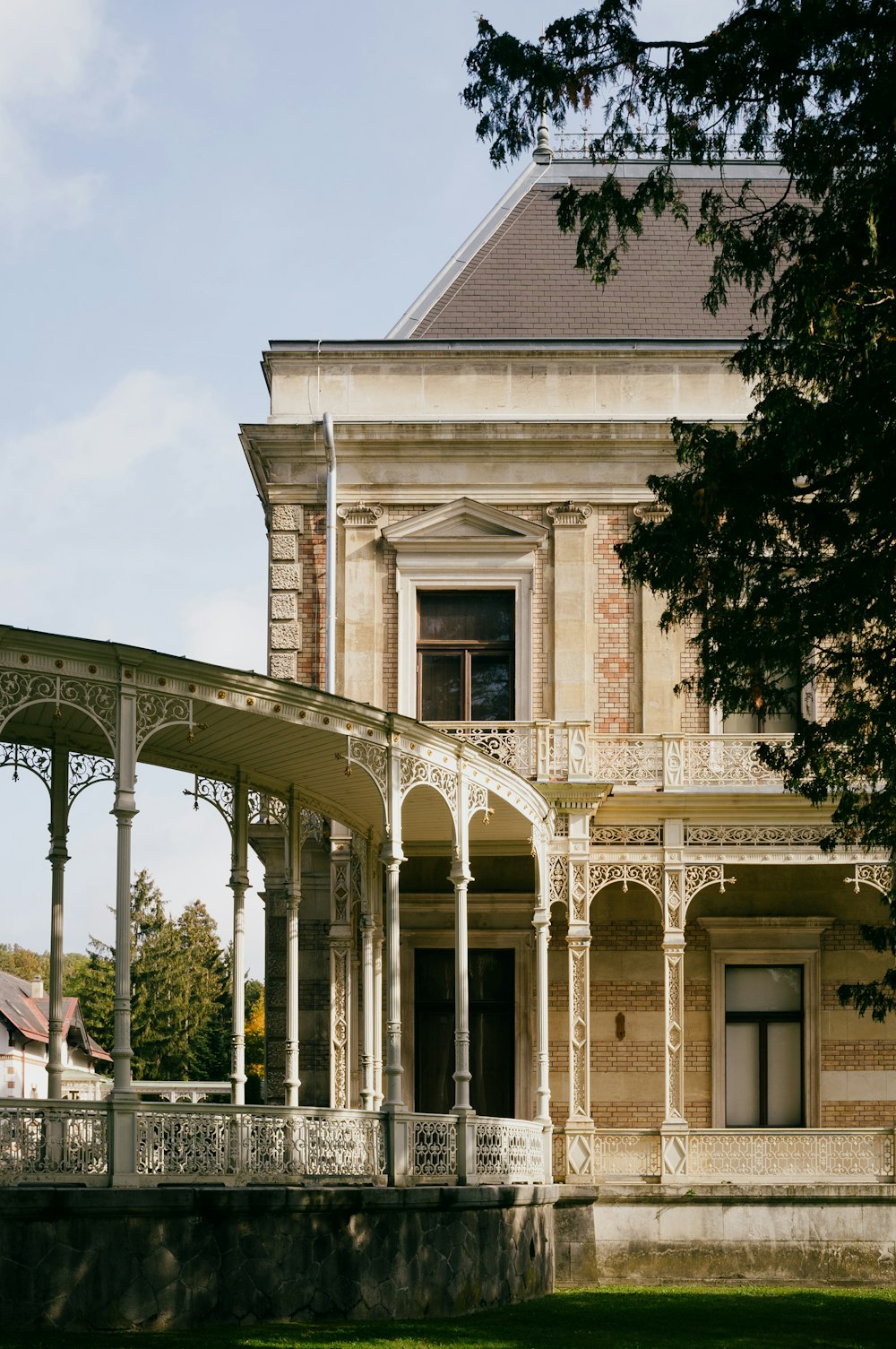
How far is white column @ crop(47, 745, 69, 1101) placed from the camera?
631 inches

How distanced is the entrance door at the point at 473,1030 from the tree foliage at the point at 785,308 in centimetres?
834

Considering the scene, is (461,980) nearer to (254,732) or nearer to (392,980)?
(392,980)

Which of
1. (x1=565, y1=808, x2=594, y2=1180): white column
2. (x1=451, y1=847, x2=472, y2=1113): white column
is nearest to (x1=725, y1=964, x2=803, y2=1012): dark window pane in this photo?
(x1=565, y1=808, x2=594, y2=1180): white column

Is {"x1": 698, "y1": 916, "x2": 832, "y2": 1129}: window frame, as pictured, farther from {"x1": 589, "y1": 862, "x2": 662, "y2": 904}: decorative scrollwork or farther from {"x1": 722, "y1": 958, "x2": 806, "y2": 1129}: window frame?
{"x1": 589, "y1": 862, "x2": 662, "y2": 904}: decorative scrollwork

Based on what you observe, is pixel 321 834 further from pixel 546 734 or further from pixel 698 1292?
pixel 698 1292

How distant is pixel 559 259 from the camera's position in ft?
89.1

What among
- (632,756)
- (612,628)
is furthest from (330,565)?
(632,756)

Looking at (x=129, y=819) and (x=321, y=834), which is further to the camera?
(x=321, y=834)

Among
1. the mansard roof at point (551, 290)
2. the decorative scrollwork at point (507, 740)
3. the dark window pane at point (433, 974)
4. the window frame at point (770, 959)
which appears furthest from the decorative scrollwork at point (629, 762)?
the mansard roof at point (551, 290)

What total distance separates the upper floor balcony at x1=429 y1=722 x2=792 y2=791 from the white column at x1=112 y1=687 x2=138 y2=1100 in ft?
27.2

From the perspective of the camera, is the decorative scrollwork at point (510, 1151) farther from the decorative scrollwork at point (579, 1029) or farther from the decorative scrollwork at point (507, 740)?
the decorative scrollwork at point (507, 740)

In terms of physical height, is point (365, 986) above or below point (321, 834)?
below

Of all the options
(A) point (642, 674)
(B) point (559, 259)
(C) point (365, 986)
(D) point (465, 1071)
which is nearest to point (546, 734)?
(A) point (642, 674)

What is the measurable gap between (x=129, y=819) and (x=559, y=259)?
15.1m
